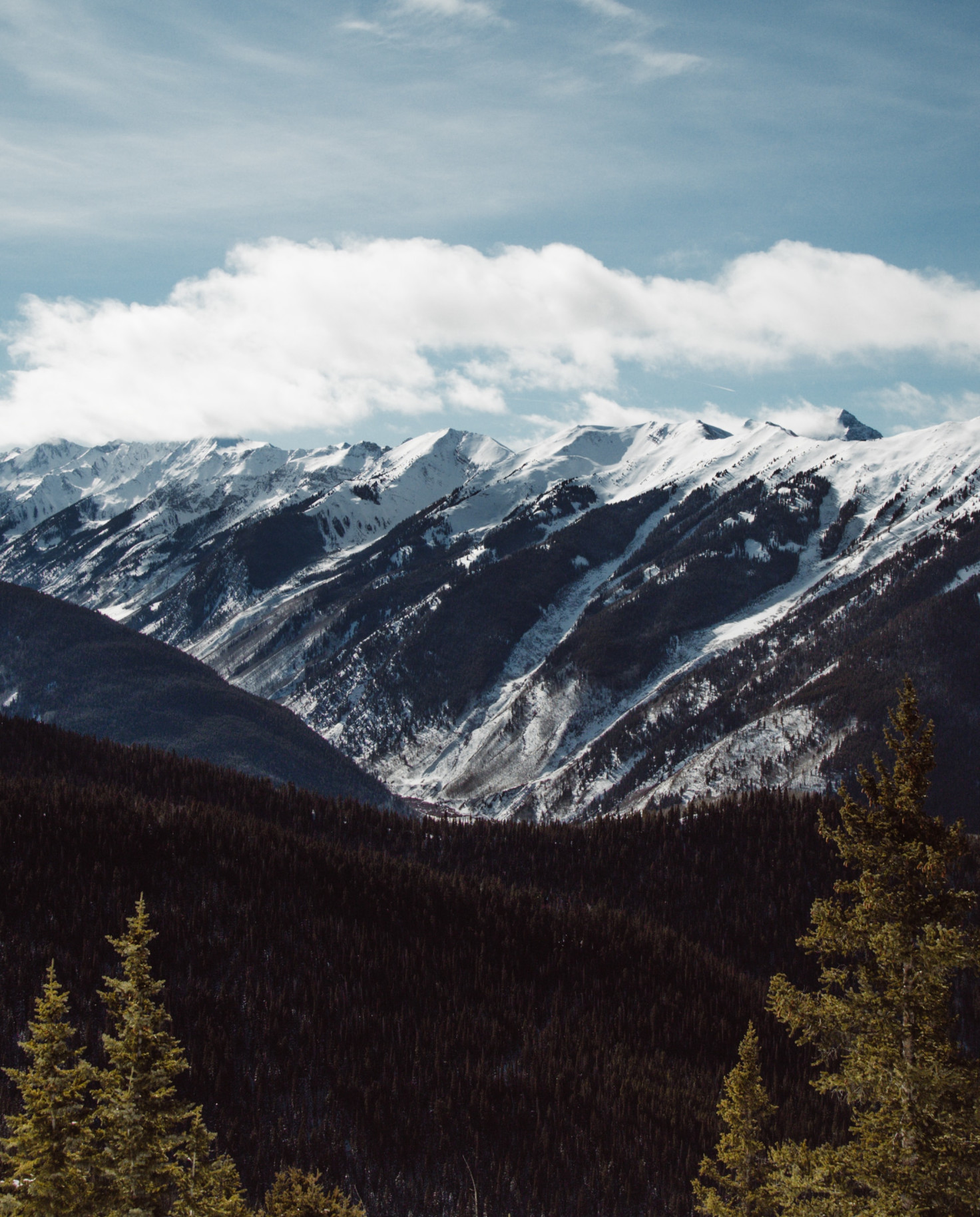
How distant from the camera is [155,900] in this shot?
52062 mm

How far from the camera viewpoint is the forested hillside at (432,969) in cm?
3997

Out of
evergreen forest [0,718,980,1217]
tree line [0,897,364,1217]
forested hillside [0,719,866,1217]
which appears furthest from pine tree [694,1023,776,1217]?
forested hillside [0,719,866,1217]

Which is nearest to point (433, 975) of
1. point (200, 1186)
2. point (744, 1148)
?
point (744, 1148)

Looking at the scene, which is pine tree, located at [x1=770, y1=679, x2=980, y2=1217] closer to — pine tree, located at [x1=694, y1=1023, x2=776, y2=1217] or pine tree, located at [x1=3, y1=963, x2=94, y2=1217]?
pine tree, located at [x1=694, y1=1023, x2=776, y2=1217]

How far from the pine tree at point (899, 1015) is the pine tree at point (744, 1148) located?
409 cm

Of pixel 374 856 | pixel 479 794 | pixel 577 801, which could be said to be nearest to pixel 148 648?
pixel 479 794

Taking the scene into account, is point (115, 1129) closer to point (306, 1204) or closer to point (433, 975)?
point (306, 1204)

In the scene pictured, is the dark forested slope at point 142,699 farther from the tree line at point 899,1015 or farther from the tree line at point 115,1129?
the tree line at point 899,1015

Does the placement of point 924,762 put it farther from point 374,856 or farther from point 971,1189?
point 374,856

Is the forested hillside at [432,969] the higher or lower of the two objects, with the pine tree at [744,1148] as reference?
lower

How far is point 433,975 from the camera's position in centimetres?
5238

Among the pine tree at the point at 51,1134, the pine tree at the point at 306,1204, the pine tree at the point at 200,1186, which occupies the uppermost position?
the pine tree at the point at 51,1134

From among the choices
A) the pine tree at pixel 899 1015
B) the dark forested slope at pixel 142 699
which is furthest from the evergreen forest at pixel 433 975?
the dark forested slope at pixel 142 699

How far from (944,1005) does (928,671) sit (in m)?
140
